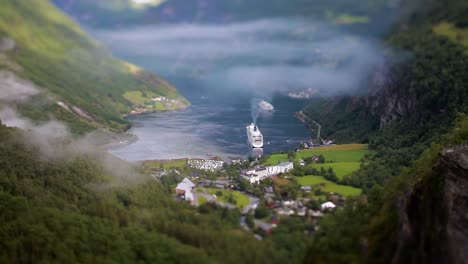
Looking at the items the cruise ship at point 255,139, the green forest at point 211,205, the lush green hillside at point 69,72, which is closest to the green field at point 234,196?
the green forest at point 211,205

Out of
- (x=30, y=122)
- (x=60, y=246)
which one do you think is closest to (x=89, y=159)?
(x=60, y=246)

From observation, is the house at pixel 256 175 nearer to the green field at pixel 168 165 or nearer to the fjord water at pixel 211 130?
the green field at pixel 168 165

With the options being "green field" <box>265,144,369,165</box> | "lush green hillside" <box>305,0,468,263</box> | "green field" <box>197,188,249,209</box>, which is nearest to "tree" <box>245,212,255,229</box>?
"green field" <box>197,188,249,209</box>

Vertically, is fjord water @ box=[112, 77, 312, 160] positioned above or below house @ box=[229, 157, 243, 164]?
above

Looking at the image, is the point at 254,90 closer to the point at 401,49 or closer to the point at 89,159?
the point at 401,49

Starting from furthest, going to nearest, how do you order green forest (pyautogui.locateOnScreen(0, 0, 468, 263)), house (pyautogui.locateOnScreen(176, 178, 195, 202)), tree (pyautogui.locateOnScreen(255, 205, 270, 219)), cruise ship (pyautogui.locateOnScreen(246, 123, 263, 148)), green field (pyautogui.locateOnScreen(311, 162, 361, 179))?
1. cruise ship (pyautogui.locateOnScreen(246, 123, 263, 148))
2. green field (pyautogui.locateOnScreen(311, 162, 361, 179))
3. house (pyautogui.locateOnScreen(176, 178, 195, 202))
4. tree (pyautogui.locateOnScreen(255, 205, 270, 219))
5. green forest (pyautogui.locateOnScreen(0, 0, 468, 263))

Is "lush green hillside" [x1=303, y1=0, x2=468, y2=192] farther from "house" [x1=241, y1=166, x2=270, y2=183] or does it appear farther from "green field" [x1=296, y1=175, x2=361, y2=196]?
"house" [x1=241, y1=166, x2=270, y2=183]
